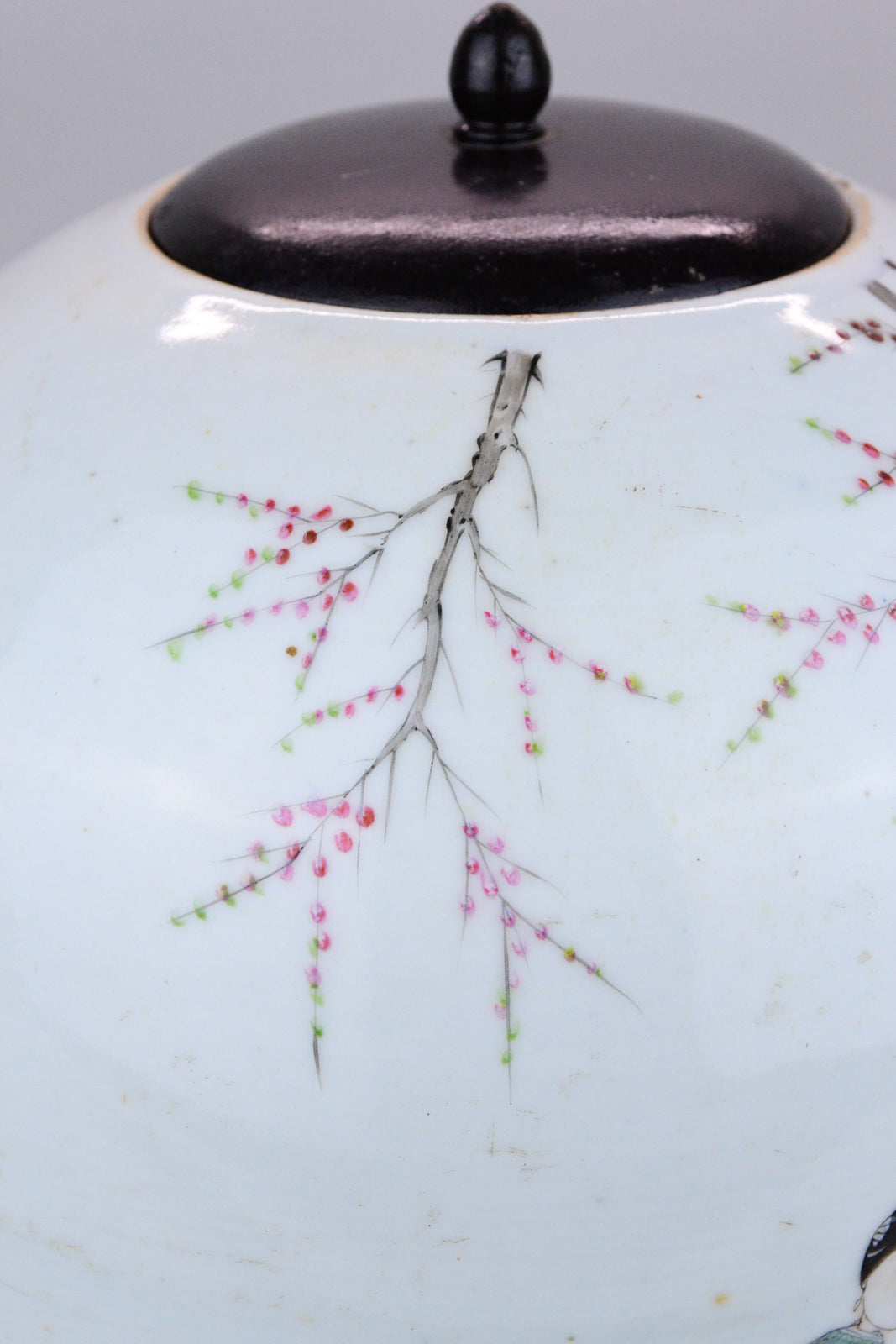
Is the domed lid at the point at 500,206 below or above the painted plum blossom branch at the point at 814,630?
above

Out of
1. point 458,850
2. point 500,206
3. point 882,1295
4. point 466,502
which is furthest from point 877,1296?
point 500,206

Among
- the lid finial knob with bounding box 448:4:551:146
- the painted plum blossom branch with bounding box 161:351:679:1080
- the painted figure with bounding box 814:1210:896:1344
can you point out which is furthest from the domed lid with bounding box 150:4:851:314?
the painted figure with bounding box 814:1210:896:1344

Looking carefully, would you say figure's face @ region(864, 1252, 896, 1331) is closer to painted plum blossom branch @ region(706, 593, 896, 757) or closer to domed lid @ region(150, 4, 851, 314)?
painted plum blossom branch @ region(706, 593, 896, 757)

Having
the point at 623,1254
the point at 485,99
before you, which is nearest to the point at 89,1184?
the point at 623,1254

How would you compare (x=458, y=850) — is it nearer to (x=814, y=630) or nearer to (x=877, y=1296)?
(x=814, y=630)

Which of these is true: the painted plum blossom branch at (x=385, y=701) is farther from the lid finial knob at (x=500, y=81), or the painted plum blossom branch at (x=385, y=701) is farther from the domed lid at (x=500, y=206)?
the lid finial knob at (x=500, y=81)

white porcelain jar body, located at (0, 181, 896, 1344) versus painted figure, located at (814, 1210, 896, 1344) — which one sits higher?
white porcelain jar body, located at (0, 181, 896, 1344)

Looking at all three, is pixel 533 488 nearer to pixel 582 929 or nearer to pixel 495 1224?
pixel 582 929

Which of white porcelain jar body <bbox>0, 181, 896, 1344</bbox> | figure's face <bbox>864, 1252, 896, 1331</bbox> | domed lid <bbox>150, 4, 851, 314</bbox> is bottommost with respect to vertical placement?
figure's face <bbox>864, 1252, 896, 1331</bbox>

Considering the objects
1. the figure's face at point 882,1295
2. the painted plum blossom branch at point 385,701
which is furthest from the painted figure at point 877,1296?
the painted plum blossom branch at point 385,701
